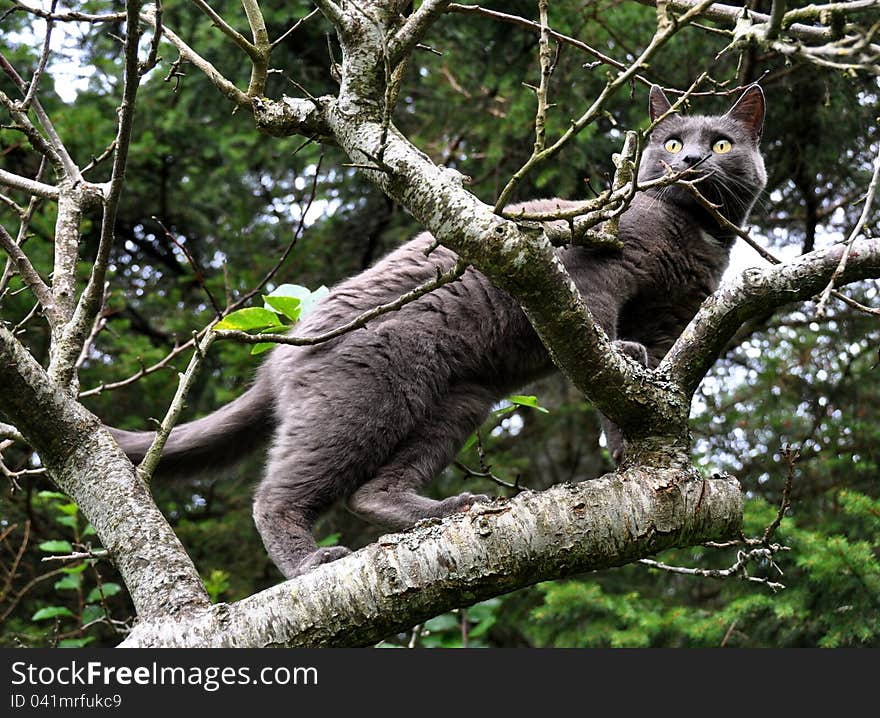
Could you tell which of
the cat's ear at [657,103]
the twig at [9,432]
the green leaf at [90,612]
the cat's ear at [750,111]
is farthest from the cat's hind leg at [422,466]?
the green leaf at [90,612]

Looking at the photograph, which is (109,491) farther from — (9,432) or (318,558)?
(318,558)

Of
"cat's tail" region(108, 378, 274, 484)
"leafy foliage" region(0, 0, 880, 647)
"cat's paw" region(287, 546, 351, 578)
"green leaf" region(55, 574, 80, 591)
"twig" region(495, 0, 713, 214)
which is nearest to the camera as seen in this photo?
"twig" region(495, 0, 713, 214)

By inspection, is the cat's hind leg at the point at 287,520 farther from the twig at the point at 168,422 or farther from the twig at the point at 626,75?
the twig at the point at 626,75

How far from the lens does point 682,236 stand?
3311 millimetres

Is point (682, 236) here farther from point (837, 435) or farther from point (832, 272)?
point (837, 435)

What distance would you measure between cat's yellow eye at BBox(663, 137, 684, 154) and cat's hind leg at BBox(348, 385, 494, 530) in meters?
1.26

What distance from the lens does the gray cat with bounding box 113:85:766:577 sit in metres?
2.77

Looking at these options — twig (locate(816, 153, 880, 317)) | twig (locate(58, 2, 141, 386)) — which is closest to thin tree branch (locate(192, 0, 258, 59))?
twig (locate(58, 2, 141, 386))

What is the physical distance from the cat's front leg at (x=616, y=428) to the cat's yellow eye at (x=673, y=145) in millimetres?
1064

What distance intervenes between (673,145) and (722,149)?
185 mm

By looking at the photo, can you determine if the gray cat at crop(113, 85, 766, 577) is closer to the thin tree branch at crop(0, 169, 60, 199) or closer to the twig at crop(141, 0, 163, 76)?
the thin tree branch at crop(0, 169, 60, 199)

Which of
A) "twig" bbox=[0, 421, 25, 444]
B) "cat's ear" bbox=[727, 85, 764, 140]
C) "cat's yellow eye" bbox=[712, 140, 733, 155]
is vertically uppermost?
"cat's ear" bbox=[727, 85, 764, 140]

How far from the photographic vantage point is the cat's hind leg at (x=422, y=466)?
2.73 meters

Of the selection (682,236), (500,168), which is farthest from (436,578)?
(500,168)
